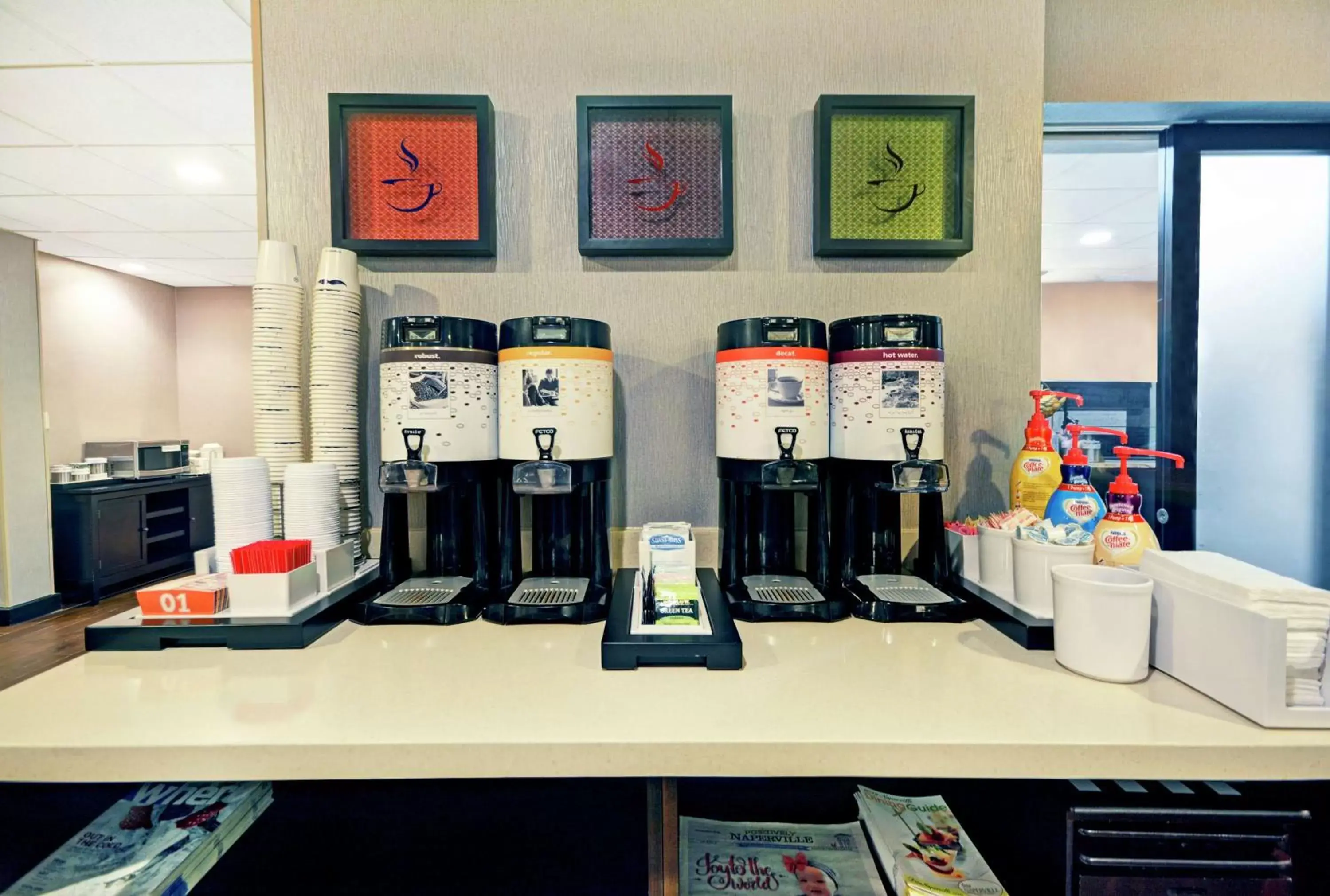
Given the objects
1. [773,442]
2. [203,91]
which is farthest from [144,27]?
[773,442]

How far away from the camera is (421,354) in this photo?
3.19 ft

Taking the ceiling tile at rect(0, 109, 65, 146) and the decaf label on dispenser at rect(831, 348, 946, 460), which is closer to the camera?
the decaf label on dispenser at rect(831, 348, 946, 460)

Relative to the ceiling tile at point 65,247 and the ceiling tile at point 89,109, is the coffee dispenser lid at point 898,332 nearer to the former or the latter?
the ceiling tile at point 89,109

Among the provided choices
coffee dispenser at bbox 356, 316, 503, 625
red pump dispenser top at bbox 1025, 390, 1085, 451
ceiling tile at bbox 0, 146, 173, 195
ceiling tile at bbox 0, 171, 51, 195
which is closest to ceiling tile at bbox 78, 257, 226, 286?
ceiling tile at bbox 0, 171, 51, 195

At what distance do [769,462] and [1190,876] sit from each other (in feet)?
2.12

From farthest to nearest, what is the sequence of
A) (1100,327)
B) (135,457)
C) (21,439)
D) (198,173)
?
(1100,327)
(135,457)
(21,439)
(198,173)

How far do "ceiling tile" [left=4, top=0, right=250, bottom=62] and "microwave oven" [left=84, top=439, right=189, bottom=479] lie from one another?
10.4 ft

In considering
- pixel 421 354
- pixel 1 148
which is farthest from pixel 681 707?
pixel 1 148

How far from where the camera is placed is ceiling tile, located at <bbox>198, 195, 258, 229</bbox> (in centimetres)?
365

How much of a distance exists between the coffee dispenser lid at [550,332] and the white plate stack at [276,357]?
413 millimetres

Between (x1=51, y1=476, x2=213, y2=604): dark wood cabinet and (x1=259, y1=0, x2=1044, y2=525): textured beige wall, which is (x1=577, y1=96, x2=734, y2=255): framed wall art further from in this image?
(x1=51, y1=476, x2=213, y2=604): dark wood cabinet

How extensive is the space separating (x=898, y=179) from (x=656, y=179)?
46cm

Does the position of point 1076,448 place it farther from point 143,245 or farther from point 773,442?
point 143,245

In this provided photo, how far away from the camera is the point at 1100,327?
6.50 m
